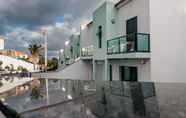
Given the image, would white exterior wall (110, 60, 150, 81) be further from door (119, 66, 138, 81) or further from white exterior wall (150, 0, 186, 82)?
door (119, 66, 138, 81)

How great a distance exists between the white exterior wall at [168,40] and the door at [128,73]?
6.25 ft

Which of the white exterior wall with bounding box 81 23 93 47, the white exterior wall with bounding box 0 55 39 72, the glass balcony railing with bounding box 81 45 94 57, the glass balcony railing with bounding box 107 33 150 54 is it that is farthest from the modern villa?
the white exterior wall with bounding box 0 55 39 72

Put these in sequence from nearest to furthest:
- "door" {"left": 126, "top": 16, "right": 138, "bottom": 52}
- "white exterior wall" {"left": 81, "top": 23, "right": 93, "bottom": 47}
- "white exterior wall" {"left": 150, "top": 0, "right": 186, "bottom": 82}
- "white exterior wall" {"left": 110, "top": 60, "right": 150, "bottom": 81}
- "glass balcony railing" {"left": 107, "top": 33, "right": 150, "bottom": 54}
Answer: "glass balcony railing" {"left": 107, "top": 33, "right": 150, "bottom": 54}
"door" {"left": 126, "top": 16, "right": 138, "bottom": 52}
"white exterior wall" {"left": 150, "top": 0, "right": 186, "bottom": 82}
"white exterior wall" {"left": 110, "top": 60, "right": 150, "bottom": 81}
"white exterior wall" {"left": 81, "top": 23, "right": 93, "bottom": 47}

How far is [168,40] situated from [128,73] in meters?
3.72

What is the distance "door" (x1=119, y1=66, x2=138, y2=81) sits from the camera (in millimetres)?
12291

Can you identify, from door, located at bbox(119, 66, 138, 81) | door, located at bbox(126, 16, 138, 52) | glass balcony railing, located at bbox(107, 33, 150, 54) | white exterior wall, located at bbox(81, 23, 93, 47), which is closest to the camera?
glass balcony railing, located at bbox(107, 33, 150, 54)

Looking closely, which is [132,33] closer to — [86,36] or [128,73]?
[128,73]

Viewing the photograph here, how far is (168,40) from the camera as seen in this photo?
1075 centimetres

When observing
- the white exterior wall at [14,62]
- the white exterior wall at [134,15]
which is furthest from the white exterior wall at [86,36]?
the white exterior wall at [14,62]

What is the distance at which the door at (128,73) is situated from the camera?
12.3m

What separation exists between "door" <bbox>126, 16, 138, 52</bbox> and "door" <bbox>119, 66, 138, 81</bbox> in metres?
2.16

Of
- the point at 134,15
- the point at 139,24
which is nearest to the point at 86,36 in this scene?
the point at 134,15

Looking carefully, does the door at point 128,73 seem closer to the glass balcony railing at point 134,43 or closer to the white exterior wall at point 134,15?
the glass balcony railing at point 134,43

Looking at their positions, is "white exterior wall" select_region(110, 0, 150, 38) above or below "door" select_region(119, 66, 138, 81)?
above
